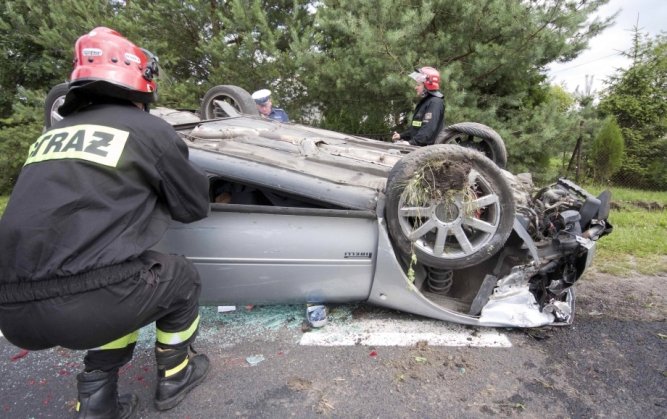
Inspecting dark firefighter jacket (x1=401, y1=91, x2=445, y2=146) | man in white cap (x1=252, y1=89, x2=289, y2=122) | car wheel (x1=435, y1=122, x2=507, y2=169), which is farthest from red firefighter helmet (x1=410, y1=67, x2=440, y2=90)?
man in white cap (x1=252, y1=89, x2=289, y2=122)

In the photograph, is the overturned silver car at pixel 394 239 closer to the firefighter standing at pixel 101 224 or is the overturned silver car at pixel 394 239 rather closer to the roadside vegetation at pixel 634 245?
A: the firefighter standing at pixel 101 224

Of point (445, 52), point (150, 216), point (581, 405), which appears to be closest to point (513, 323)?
point (581, 405)

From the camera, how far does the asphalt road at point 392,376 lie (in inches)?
70.6

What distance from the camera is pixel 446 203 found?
7.02ft

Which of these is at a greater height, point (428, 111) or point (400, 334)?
point (428, 111)

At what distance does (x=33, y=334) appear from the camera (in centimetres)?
140

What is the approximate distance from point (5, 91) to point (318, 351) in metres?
11.1

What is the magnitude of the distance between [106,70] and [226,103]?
284 centimetres

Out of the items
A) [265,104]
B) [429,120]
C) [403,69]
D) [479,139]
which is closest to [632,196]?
[403,69]

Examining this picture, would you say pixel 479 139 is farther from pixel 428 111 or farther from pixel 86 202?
pixel 86 202

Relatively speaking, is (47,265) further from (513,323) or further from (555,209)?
(555,209)

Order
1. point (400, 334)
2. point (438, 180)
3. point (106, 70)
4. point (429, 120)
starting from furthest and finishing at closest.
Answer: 1. point (429, 120)
2. point (400, 334)
3. point (438, 180)
4. point (106, 70)

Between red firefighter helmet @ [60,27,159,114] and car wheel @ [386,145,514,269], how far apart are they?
1.37 metres

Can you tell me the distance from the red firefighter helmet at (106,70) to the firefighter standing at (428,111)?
10.1 feet
